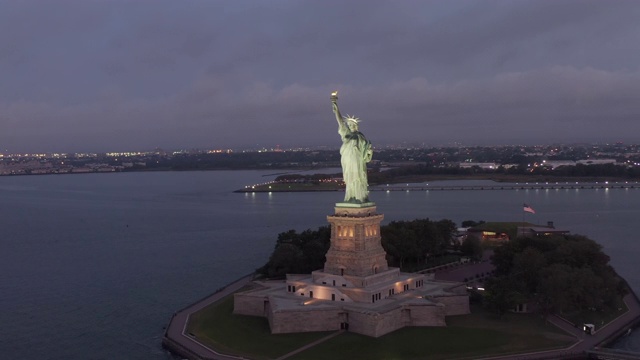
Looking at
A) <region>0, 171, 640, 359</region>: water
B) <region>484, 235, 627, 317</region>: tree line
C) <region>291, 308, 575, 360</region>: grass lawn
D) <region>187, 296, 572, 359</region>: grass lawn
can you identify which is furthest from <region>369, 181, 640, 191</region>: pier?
<region>291, 308, 575, 360</region>: grass lawn

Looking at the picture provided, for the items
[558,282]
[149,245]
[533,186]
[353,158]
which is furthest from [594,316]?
[533,186]

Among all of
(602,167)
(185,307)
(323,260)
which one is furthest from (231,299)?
(602,167)

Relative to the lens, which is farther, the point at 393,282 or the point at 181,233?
the point at 181,233

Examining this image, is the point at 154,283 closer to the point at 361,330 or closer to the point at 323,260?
the point at 323,260

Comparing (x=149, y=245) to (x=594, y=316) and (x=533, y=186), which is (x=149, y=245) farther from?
(x=533, y=186)

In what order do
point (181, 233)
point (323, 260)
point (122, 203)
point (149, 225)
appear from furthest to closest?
point (122, 203), point (149, 225), point (181, 233), point (323, 260)

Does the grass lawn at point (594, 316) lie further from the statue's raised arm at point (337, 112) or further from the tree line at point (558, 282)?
the statue's raised arm at point (337, 112)
